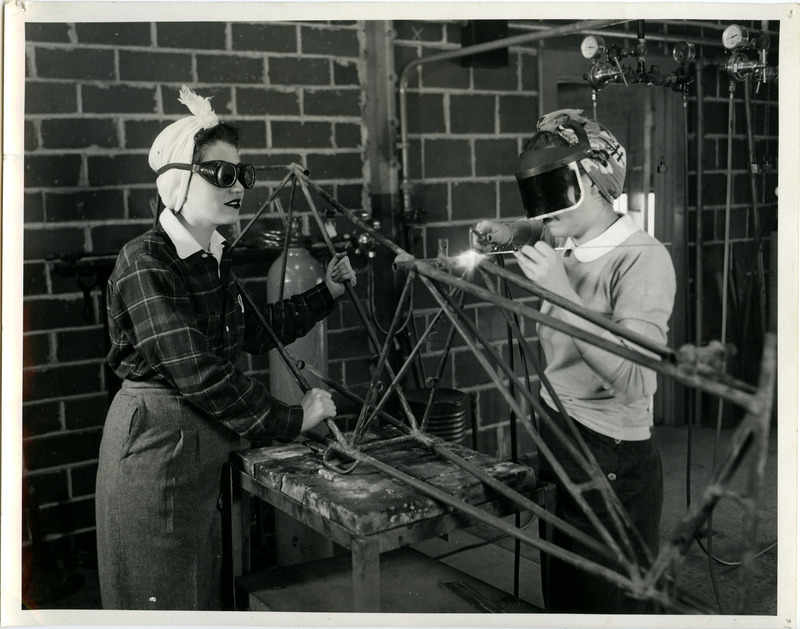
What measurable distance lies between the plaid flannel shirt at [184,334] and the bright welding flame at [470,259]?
0.70 metres

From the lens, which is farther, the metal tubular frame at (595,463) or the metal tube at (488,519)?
the metal tube at (488,519)

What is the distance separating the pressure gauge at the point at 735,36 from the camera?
252cm

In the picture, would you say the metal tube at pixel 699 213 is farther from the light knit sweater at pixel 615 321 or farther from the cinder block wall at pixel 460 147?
the light knit sweater at pixel 615 321

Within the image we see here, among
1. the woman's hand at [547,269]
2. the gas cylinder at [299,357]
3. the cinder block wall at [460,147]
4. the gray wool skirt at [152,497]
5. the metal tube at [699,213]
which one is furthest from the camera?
the cinder block wall at [460,147]

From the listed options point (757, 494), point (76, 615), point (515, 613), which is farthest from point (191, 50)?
point (757, 494)

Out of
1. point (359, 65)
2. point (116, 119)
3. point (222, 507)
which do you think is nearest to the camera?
point (222, 507)

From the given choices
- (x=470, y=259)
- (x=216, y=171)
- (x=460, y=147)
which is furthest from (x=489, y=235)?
(x=460, y=147)

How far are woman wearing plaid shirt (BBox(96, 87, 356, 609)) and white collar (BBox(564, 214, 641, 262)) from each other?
901mm

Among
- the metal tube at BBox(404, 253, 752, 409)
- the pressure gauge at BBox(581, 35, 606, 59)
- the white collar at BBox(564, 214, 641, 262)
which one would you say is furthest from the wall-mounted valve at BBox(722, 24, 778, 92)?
the metal tube at BBox(404, 253, 752, 409)

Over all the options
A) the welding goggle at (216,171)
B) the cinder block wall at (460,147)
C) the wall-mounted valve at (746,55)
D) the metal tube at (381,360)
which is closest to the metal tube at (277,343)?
the metal tube at (381,360)

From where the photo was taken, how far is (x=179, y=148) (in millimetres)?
2494

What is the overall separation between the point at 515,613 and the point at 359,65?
8.54ft

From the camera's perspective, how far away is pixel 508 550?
391 cm

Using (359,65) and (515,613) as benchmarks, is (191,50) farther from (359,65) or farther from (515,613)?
(515,613)
